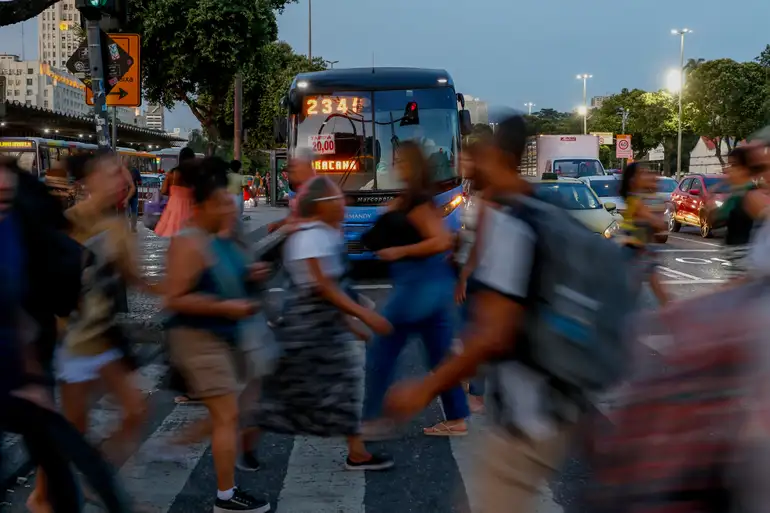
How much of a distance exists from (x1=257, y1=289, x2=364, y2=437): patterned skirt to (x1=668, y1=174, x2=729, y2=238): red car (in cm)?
1946

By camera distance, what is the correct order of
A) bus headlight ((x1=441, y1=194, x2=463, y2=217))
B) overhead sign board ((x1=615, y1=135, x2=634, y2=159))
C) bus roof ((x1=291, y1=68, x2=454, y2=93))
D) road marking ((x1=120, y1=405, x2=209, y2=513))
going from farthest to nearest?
overhead sign board ((x1=615, y1=135, x2=634, y2=159))
bus roof ((x1=291, y1=68, x2=454, y2=93))
bus headlight ((x1=441, y1=194, x2=463, y2=217))
road marking ((x1=120, y1=405, x2=209, y2=513))

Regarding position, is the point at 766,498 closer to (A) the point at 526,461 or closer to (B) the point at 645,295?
(A) the point at 526,461

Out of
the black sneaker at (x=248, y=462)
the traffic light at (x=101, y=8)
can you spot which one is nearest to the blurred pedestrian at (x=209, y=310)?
the black sneaker at (x=248, y=462)

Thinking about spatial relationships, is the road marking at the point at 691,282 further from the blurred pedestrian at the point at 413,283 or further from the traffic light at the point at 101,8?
the blurred pedestrian at the point at 413,283

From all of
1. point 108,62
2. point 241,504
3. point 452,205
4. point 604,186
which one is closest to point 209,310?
point 241,504

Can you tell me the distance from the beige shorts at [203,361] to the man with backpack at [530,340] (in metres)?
1.44

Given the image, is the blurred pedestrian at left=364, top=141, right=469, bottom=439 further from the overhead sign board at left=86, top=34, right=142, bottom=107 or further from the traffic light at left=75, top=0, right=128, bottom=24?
the overhead sign board at left=86, top=34, right=142, bottom=107

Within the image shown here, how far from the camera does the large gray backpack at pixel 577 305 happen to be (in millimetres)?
2691

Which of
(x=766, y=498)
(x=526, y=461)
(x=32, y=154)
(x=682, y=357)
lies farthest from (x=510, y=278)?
(x=32, y=154)

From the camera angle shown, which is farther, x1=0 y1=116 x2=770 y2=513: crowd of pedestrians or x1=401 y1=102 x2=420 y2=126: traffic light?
x1=401 y1=102 x2=420 y2=126: traffic light

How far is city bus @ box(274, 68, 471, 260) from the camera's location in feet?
46.8

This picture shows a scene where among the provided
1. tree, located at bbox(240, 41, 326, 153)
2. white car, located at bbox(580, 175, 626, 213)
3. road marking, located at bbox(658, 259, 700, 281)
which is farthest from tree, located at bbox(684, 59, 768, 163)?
road marking, located at bbox(658, 259, 700, 281)

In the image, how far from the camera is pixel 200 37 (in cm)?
2780

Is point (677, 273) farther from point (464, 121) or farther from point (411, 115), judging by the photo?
point (411, 115)
